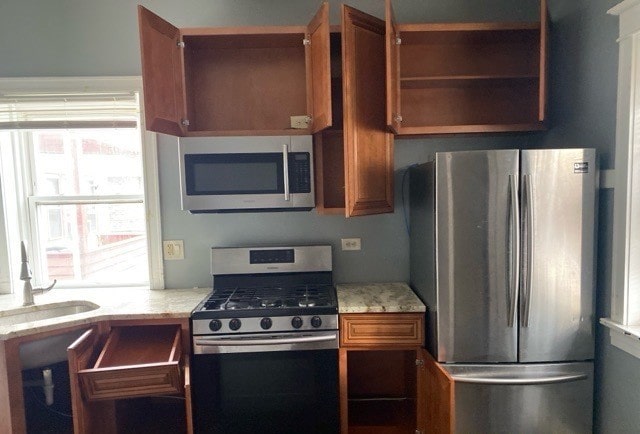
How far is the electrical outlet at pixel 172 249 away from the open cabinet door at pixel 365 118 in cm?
116

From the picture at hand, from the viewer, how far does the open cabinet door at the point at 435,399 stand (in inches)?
57.4

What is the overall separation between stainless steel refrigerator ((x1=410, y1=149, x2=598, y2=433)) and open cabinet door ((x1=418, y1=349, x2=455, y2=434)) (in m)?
0.07

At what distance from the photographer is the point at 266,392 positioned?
7.18ft

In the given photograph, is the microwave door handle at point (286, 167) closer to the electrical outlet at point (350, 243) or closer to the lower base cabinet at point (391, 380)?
the electrical outlet at point (350, 243)

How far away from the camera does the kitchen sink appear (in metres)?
1.93

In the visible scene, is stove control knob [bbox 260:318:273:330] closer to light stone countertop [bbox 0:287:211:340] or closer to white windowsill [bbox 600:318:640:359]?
light stone countertop [bbox 0:287:211:340]

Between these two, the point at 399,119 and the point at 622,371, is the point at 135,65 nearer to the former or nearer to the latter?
the point at 399,119

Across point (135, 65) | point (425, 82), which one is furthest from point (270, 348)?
point (135, 65)

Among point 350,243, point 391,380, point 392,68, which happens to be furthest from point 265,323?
point 392,68

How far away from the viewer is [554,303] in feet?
5.26

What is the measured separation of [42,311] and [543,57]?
10.2ft

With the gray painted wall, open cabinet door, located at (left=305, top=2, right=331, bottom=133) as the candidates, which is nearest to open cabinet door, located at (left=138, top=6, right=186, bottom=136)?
the gray painted wall

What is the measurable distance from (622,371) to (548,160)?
98 cm

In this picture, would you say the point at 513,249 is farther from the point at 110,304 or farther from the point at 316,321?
the point at 110,304
